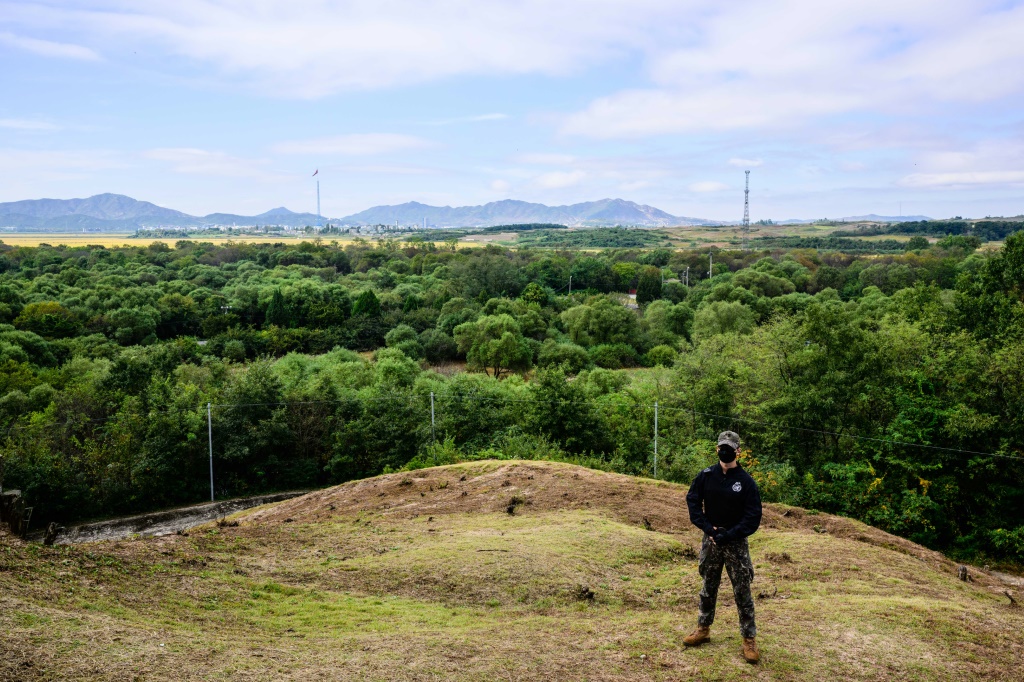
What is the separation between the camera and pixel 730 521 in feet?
24.2

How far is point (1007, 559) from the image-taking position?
20328 millimetres

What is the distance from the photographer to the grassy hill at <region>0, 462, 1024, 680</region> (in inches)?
294

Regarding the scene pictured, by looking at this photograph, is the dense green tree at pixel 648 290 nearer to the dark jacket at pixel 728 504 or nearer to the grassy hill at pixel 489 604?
the grassy hill at pixel 489 604

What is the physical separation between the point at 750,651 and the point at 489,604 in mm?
4279

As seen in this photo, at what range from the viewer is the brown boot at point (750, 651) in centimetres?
762

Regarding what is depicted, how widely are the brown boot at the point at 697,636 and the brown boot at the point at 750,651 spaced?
0.51 meters

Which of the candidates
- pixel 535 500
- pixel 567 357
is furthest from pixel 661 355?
pixel 535 500

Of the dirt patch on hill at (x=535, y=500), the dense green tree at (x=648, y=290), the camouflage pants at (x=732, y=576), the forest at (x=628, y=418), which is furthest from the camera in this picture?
the dense green tree at (x=648, y=290)

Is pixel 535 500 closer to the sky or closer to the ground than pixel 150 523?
closer to the sky

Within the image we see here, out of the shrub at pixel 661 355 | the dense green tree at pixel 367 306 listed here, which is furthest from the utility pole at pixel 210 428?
the dense green tree at pixel 367 306

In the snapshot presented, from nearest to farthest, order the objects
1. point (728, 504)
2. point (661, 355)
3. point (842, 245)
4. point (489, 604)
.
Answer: point (728, 504), point (489, 604), point (661, 355), point (842, 245)

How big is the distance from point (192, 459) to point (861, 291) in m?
81.6

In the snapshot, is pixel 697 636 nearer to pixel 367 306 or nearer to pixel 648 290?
pixel 367 306

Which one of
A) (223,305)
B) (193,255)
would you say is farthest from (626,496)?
(193,255)
